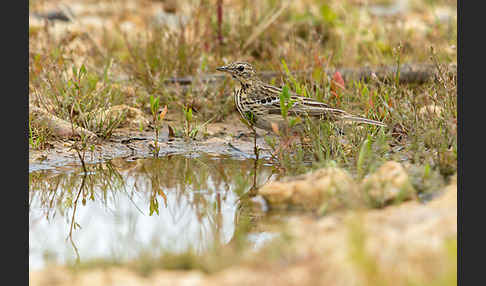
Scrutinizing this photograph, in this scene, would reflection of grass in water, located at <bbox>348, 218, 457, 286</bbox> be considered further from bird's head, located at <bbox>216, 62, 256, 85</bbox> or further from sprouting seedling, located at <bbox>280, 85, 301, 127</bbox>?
bird's head, located at <bbox>216, 62, 256, 85</bbox>

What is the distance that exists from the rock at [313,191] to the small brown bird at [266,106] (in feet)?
4.07

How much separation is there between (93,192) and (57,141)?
4.27 ft

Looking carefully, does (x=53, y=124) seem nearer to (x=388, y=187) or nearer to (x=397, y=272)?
(x=388, y=187)

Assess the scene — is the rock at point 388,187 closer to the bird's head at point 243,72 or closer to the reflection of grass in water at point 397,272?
the reflection of grass in water at point 397,272

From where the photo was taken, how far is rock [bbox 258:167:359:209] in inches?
167

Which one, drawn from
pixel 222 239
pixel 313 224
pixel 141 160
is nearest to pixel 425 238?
pixel 313 224

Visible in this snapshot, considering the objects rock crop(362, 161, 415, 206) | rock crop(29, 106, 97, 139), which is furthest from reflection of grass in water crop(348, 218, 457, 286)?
rock crop(29, 106, 97, 139)

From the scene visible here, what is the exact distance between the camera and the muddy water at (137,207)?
3.92 meters

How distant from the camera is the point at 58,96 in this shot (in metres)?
6.92

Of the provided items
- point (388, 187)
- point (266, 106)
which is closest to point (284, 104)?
point (266, 106)

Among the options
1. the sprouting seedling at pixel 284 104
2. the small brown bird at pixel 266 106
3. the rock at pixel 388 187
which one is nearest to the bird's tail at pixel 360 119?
the small brown bird at pixel 266 106

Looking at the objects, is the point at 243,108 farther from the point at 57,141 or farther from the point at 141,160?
the point at 57,141

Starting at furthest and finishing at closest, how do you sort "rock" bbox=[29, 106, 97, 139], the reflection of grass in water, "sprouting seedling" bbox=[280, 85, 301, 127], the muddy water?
"rock" bbox=[29, 106, 97, 139] < "sprouting seedling" bbox=[280, 85, 301, 127] < the muddy water < the reflection of grass in water

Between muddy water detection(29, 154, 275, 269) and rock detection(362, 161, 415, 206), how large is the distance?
0.74 meters
